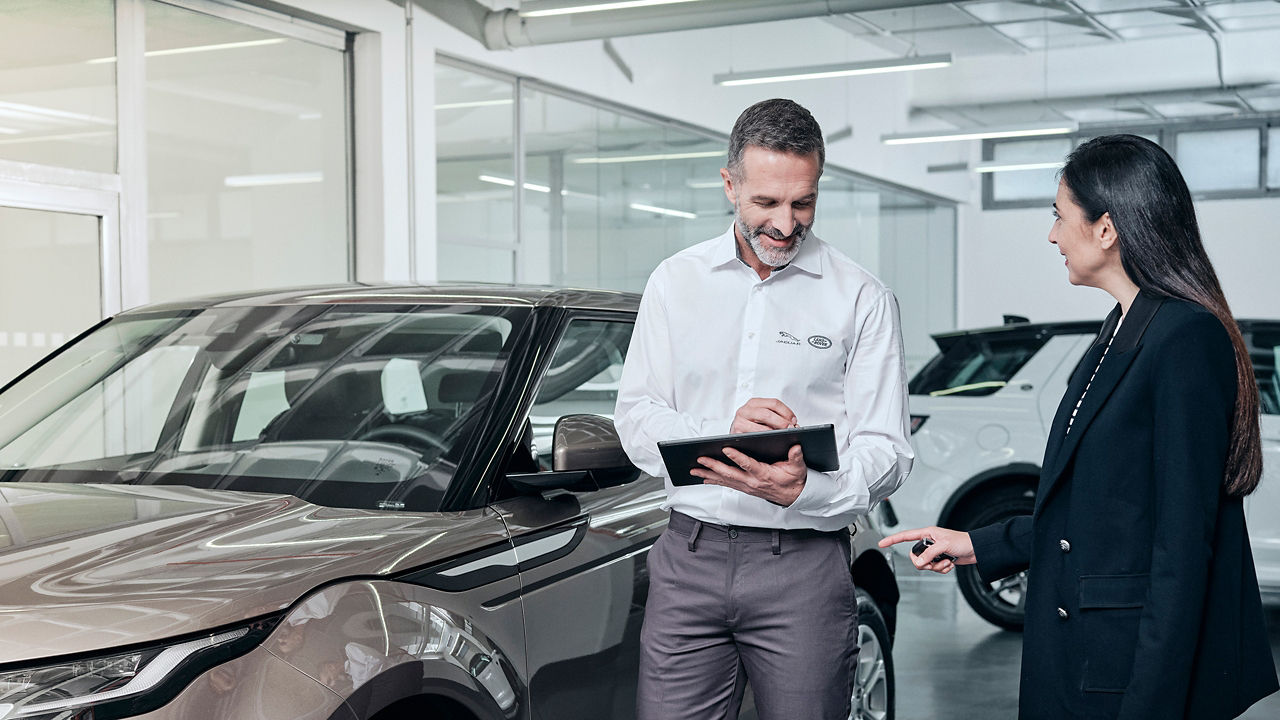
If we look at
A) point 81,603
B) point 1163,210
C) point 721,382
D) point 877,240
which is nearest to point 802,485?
point 721,382

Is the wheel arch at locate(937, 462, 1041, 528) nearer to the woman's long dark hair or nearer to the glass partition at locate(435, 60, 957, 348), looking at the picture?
the glass partition at locate(435, 60, 957, 348)

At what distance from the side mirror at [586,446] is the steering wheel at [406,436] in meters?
0.23

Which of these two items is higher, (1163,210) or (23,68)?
(23,68)

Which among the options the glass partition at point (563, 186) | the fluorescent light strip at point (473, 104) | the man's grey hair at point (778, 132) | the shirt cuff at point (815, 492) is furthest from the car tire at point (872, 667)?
the fluorescent light strip at point (473, 104)

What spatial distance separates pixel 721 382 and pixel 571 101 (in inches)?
354

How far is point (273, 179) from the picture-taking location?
8.51m

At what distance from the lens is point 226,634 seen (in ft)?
5.63

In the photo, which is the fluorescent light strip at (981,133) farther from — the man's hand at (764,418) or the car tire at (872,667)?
the man's hand at (764,418)

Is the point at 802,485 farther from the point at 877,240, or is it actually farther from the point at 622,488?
the point at 877,240

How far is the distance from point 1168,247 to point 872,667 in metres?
1.94

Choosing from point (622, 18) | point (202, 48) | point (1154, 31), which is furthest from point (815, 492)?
point (1154, 31)

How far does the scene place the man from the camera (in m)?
2.18

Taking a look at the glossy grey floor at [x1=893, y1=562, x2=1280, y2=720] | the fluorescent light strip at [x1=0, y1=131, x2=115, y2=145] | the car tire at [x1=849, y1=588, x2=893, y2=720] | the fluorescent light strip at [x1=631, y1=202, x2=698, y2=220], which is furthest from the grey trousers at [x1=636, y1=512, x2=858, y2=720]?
the fluorescent light strip at [x1=631, y1=202, x2=698, y2=220]

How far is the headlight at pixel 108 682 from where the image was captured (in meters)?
1.57
